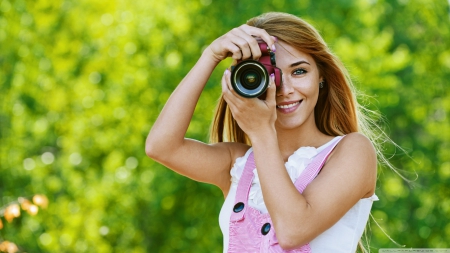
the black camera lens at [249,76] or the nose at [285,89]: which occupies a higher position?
the black camera lens at [249,76]

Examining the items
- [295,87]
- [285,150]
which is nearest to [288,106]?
[295,87]

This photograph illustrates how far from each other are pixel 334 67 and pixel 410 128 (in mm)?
6143

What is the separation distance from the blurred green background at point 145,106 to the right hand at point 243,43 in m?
5.01

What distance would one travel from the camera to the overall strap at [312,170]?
205cm

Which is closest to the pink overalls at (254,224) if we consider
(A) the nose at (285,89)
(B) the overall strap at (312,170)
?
(B) the overall strap at (312,170)

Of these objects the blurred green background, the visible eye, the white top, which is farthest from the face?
the blurred green background

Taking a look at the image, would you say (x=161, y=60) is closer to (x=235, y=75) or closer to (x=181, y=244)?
(x=181, y=244)

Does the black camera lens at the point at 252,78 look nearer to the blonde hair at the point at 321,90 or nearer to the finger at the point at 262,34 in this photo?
the finger at the point at 262,34

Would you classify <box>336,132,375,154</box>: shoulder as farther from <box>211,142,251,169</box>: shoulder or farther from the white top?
<box>211,142,251,169</box>: shoulder

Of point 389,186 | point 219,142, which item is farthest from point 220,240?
point 219,142

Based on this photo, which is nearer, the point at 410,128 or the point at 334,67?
the point at 334,67

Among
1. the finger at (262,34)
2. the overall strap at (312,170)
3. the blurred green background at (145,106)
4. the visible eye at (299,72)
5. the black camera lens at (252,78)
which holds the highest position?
the finger at (262,34)

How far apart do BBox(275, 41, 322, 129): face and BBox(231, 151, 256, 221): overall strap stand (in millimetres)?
170

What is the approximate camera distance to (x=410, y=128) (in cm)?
824
